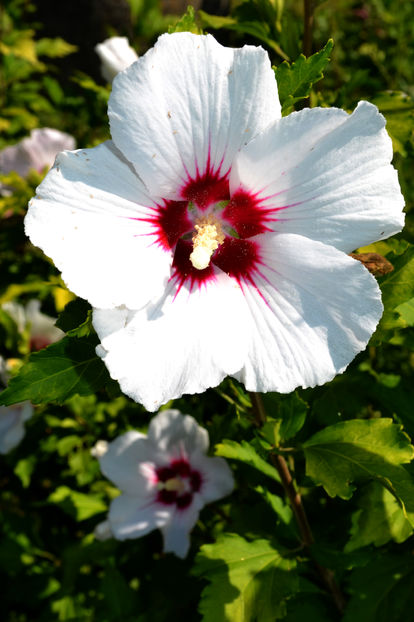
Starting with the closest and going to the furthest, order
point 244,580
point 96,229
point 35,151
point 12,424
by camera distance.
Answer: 1. point 96,229
2. point 244,580
3. point 12,424
4. point 35,151

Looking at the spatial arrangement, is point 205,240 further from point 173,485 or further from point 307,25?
point 173,485

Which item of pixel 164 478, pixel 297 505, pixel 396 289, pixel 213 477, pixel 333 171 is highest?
pixel 333 171

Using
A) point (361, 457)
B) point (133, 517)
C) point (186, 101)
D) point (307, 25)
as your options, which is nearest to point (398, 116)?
point (307, 25)

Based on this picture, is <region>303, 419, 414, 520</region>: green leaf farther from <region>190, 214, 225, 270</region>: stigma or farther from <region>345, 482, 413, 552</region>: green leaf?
<region>190, 214, 225, 270</region>: stigma

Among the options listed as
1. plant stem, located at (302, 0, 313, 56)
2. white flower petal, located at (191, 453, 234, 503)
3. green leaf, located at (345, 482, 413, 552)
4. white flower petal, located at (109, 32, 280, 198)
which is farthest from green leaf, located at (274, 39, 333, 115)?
white flower petal, located at (191, 453, 234, 503)

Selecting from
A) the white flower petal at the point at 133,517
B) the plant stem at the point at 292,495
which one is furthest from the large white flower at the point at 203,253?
the white flower petal at the point at 133,517

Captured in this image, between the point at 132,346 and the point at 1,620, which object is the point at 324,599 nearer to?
the point at 132,346

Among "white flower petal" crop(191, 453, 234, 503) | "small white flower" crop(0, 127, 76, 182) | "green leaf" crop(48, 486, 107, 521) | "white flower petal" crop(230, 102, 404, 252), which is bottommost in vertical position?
"green leaf" crop(48, 486, 107, 521)
